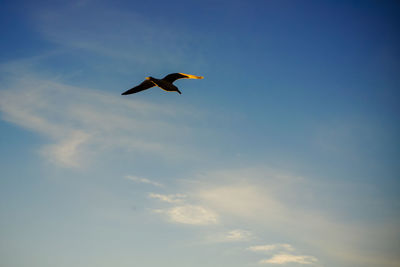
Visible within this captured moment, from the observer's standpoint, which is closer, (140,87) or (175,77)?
(175,77)

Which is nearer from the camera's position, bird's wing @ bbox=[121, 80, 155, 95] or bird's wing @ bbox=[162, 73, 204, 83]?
bird's wing @ bbox=[162, 73, 204, 83]

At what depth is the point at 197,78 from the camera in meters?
30.7

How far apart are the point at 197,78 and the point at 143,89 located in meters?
7.19

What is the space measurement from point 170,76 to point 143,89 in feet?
14.3

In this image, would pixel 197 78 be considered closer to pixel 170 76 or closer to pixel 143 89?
pixel 170 76

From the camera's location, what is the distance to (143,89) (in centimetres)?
3419

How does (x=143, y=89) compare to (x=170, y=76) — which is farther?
(x=143, y=89)

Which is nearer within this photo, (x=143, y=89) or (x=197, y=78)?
(x=197, y=78)

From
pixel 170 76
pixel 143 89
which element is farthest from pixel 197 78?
pixel 143 89

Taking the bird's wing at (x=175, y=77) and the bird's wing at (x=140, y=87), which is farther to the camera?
the bird's wing at (x=140, y=87)

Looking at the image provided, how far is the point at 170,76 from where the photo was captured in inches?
1244

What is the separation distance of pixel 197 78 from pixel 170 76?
9.99ft
